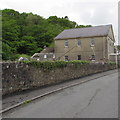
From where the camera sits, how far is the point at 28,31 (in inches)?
2287

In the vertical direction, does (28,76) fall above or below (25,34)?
below

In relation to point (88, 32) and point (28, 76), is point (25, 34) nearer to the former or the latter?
point (88, 32)

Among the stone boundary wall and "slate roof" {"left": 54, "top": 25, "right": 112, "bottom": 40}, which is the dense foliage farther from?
the stone boundary wall

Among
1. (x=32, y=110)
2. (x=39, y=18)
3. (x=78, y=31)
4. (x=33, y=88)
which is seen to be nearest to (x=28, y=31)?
(x=39, y=18)

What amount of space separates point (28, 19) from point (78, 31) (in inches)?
1278

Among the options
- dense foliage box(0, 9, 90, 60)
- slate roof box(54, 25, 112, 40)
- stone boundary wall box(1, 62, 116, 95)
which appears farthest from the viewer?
dense foliage box(0, 9, 90, 60)

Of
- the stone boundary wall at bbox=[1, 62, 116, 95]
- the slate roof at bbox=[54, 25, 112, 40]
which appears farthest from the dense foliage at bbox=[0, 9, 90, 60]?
the stone boundary wall at bbox=[1, 62, 116, 95]

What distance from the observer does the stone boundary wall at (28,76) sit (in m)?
7.61

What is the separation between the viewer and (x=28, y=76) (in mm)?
9086

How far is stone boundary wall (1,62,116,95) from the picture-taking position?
761cm

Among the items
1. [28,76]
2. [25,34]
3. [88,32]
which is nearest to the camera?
[28,76]

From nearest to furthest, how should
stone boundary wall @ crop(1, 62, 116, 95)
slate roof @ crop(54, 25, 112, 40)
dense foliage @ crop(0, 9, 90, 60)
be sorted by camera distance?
stone boundary wall @ crop(1, 62, 116, 95)
slate roof @ crop(54, 25, 112, 40)
dense foliage @ crop(0, 9, 90, 60)

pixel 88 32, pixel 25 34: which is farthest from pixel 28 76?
pixel 25 34

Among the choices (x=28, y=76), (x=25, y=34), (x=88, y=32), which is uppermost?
(x=25, y=34)
